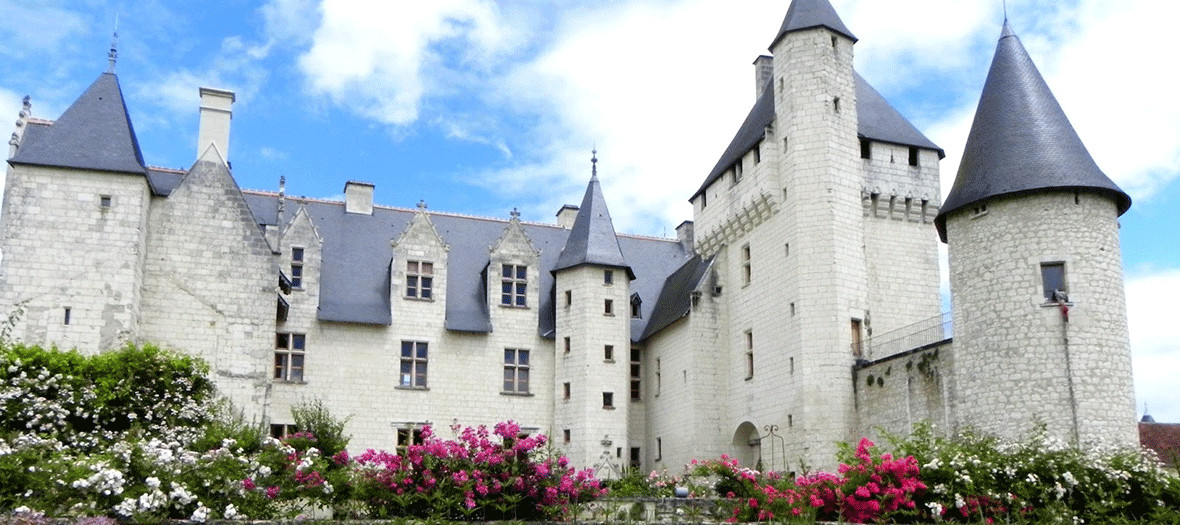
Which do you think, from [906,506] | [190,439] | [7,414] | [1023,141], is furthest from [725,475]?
[7,414]

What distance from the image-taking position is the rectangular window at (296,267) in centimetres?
2683

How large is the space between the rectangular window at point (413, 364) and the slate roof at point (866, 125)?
8.76 metres

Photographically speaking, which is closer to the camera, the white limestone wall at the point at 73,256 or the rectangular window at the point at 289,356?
the white limestone wall at the point at 73,256

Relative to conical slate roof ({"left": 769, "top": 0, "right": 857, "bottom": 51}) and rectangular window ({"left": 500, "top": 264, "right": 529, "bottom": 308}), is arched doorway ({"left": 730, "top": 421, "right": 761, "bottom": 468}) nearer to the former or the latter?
rectangular window ({"left": 500, "top": 264, "right": 529, "bottom": 308})

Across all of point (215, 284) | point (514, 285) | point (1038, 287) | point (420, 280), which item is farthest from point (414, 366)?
point (1038, 287)

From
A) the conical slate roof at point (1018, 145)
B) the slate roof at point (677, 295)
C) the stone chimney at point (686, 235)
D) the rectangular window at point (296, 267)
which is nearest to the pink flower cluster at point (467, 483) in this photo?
the conical slate roof at point (1018, 145)

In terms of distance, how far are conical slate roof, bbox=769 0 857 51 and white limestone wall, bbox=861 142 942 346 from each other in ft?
9.19

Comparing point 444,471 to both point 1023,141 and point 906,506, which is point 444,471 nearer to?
point 906,506

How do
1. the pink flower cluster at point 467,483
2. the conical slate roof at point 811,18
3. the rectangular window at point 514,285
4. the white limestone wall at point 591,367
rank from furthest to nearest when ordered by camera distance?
the rectangular window at point 514,285, the white limestone wall at point 591,367, the conical slate roof at point 811,18, the pink flower cluster at point 467,483

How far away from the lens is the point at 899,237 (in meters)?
24.5

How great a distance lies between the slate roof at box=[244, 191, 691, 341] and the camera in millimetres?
27547

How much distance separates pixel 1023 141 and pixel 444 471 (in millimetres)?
12992

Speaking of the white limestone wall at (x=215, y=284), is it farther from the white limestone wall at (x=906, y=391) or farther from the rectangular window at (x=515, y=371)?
the white limestone wall at (x=906, y=391)

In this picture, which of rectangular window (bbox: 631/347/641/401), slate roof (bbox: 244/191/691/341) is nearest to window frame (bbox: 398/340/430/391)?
slate roof (bbox: 244/191/691/341)
